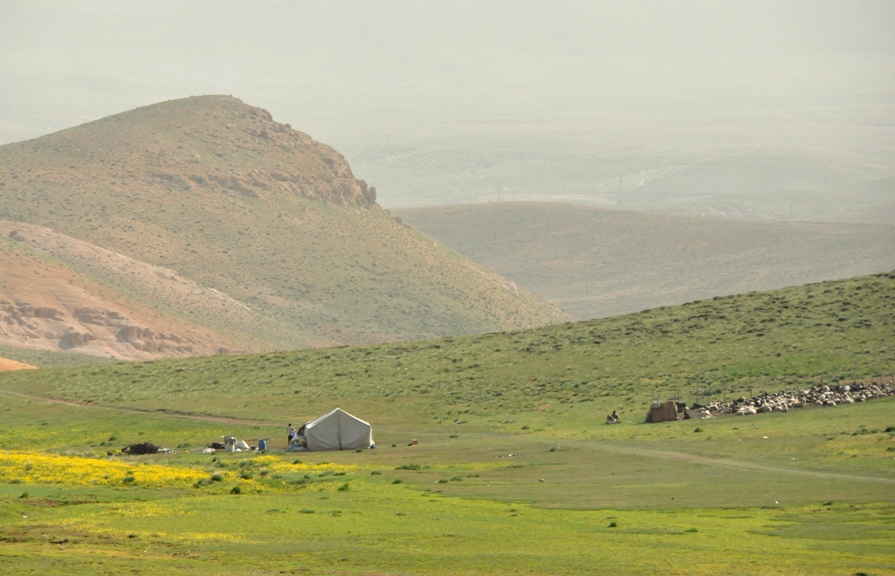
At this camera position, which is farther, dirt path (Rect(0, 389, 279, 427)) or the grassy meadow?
dirt path (Rect(0, 389, 279, 427))

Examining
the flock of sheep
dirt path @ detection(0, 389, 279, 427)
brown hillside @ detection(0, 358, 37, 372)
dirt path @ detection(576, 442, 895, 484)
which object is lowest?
dirt path @ detection(576, 442, 895, 484)

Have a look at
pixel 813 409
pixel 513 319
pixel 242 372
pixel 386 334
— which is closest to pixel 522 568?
pixel 813 409

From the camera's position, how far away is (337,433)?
4631cm

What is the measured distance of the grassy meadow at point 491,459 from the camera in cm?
2433

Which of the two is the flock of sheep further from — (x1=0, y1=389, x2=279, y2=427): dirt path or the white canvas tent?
(x1=0, y1=389, x2=279, y2=427): dirt path

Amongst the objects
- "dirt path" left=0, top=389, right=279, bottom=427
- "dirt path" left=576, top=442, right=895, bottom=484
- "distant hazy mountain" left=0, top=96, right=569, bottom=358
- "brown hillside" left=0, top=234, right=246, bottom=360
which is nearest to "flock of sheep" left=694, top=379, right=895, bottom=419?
"dirt path" left=576, top=442, right=895, bottom=484

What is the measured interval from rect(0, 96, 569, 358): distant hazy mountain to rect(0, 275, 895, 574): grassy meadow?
113 ft

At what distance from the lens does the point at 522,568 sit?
900 inches

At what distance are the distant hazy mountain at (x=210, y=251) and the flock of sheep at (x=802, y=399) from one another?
2623 inches

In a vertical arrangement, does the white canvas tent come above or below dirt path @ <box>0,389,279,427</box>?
below

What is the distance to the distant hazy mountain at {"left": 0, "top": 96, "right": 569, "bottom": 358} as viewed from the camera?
11150cm

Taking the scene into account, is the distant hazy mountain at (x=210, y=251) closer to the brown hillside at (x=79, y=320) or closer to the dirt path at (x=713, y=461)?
the brown hillside at (x=79, y=320)

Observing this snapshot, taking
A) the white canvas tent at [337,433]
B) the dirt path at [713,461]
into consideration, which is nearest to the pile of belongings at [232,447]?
the white canvas tent at [337,433]

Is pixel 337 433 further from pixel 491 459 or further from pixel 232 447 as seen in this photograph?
pixel 491 459
